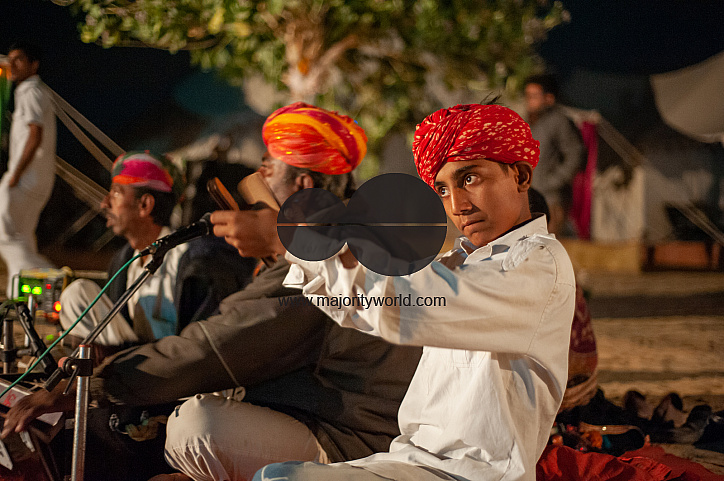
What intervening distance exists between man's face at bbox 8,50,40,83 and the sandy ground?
6.05ft

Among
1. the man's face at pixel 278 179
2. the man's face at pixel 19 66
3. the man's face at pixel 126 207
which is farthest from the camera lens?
the man's face at pixel 19 66

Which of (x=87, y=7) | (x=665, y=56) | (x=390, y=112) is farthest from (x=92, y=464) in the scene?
(x=665, y=56)

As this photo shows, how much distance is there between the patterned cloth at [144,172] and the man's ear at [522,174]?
7.46ft

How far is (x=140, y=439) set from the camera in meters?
2.23

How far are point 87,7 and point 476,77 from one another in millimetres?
4262

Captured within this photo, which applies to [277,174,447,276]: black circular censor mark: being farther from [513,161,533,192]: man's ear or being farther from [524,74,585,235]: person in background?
[524,74,585,235]: person in background

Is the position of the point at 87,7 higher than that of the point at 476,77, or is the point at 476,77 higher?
the point at 87,7

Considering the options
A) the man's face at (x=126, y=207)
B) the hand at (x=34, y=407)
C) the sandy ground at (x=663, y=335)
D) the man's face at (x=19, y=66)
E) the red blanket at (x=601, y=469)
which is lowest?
the sandy ground at (x=663, y=335)

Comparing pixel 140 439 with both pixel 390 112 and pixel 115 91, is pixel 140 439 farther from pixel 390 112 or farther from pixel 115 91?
pixel 390 112

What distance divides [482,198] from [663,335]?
5658 millimetres

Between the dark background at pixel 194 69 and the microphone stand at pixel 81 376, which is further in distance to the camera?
the dark background at pixel 194 69

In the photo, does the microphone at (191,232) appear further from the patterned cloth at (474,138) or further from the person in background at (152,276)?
the person in background at (152,276)

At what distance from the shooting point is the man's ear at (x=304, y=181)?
8.14ft

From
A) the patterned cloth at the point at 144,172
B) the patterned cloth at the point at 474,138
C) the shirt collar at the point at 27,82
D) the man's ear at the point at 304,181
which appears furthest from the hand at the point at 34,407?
the shirt collar at the point at 27,82
